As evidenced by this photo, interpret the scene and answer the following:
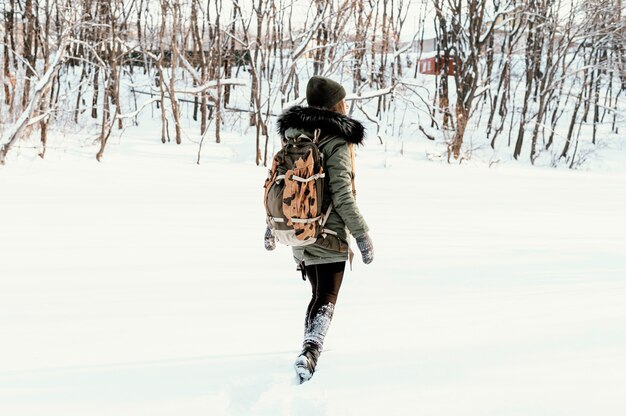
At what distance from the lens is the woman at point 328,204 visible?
2895mm

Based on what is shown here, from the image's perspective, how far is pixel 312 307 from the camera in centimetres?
311

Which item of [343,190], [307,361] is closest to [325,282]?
[307,361]

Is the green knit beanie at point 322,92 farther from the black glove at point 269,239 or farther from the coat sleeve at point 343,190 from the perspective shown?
the black glove at point 269,239

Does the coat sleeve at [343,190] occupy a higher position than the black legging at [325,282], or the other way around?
the coat sleeve at [343,190]

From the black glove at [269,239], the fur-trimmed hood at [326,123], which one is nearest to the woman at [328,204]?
the fur-trimmed hood at [326,123]

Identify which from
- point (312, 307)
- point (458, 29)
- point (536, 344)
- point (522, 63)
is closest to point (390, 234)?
point (536, 344)

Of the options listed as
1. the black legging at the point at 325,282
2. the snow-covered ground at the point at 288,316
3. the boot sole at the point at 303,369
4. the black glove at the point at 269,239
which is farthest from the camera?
the black glove at the point at 269,239

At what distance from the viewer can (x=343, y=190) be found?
2.88 m

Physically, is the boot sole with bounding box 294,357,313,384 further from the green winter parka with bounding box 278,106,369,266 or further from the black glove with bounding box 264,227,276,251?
the black glove with bounding box 264,227,276,251

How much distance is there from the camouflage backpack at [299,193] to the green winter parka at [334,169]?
0.04m

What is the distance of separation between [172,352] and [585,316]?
2.88 meters

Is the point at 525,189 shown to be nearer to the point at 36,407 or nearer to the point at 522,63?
the point at 36,407

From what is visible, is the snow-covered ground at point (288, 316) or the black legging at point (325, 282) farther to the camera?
the black legging at point (325, 282)

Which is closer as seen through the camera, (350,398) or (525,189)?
(350,398)
